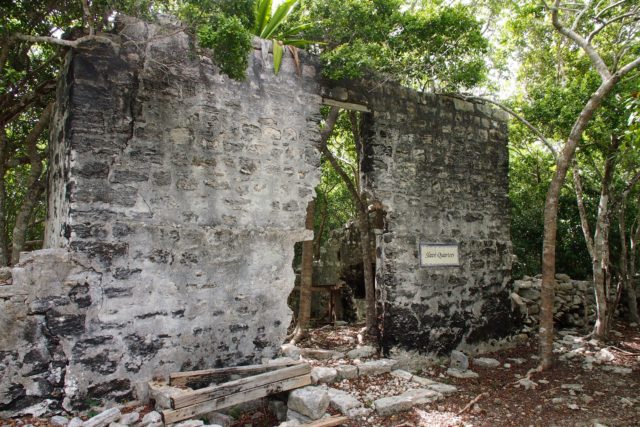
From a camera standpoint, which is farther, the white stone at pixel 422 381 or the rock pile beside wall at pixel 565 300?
the rock pile beside wall at pixel 565 300

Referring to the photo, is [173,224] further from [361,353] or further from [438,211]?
[438,211]

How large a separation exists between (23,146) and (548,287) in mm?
7249

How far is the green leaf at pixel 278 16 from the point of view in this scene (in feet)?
17.4

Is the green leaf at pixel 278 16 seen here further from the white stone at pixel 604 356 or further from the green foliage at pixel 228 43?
the white stone at pixel 604 356

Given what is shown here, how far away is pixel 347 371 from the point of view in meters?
5.34

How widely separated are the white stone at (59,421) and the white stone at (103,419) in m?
0.30

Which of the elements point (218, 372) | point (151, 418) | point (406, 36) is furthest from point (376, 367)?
point (406, 36)

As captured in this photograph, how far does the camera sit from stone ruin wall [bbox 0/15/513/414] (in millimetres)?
4043

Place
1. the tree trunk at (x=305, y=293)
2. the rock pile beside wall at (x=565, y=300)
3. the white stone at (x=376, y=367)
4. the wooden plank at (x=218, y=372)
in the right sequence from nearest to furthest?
the wooden plank at (x=218, y=372)
the white stone at (x=376, y=367)
the tree trunk at (x=305, y=293)
the rock pile beside wall at (x=565, y=300)

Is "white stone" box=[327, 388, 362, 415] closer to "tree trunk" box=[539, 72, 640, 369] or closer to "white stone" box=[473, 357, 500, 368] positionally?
"white stone" box=[473, 357, 500, 368]

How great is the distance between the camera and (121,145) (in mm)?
4430

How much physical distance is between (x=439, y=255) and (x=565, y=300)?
4121mm

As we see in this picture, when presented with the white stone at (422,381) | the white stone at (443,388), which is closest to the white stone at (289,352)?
the white stone at (422,381)

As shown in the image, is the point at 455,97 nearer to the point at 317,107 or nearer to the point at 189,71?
the point at 317,107
